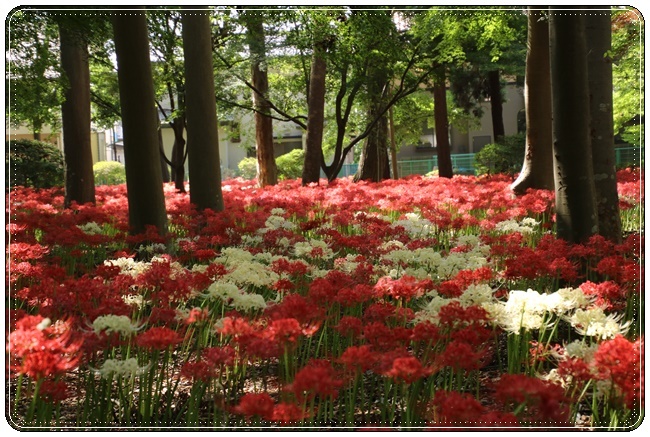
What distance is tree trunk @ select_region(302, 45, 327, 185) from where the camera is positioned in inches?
398

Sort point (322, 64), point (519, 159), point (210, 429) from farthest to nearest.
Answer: point (519, 159) → point (322, 64) → point (210, 429)

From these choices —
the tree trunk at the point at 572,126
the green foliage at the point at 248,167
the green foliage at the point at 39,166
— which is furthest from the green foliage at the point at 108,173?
the green foliage at the point at 248,167

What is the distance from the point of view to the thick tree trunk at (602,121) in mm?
3705

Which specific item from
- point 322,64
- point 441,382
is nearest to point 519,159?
point 322,64

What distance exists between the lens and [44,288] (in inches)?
97.9

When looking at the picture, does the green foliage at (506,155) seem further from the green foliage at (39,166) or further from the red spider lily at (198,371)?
the red spider lily at (198,371)

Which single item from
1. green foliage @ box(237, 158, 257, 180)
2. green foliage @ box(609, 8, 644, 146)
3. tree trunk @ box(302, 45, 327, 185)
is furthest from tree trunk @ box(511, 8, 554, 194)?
green foliage @ box(237, 158, 257, 180)

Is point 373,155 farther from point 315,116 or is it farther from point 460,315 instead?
point 460,315

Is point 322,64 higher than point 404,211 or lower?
higher

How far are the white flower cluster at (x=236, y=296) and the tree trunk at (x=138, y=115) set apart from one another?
2.25 meters

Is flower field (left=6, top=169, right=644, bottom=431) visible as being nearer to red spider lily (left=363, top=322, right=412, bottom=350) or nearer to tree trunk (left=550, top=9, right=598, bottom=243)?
red spider lily (left=363, top=322, right=412, bottom=350)

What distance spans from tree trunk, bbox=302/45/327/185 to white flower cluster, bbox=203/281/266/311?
26.1 feet

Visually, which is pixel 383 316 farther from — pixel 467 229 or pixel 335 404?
pixel 467 229

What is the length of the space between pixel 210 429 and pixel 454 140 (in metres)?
23.1
